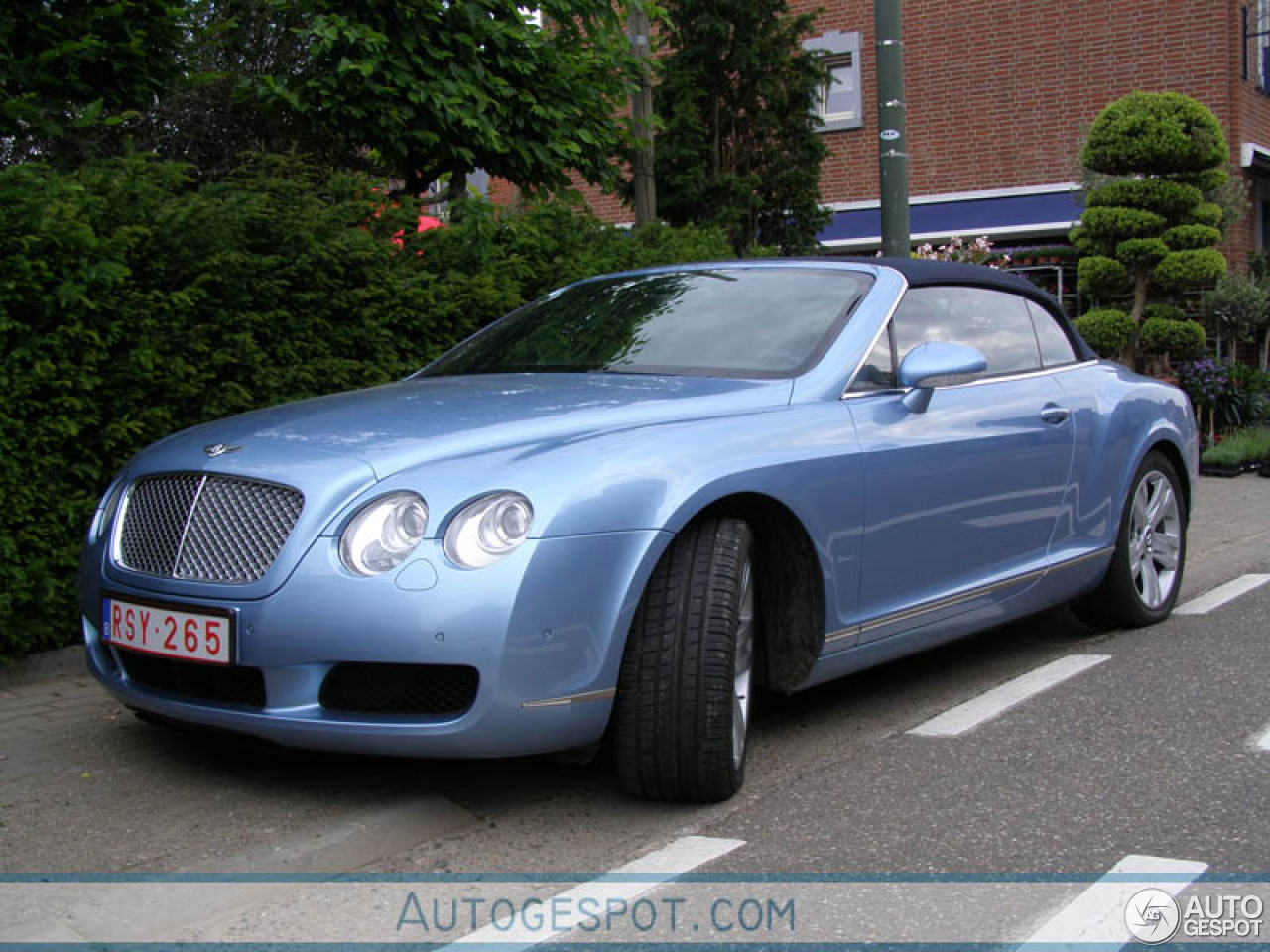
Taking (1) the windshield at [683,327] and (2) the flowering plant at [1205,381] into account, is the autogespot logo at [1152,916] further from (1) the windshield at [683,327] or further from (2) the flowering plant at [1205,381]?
(2) the flowering plant at [1205,381]

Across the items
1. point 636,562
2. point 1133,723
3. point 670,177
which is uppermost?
point 670,177

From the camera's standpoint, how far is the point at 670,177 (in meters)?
14.1

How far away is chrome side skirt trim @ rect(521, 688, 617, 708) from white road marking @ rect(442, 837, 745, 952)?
0.38 m

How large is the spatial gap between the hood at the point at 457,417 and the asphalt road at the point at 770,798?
853mm

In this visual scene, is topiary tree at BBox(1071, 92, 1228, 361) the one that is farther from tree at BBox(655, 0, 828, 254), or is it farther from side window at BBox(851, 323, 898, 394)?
side window at BBox(851, 323, 898, 394)

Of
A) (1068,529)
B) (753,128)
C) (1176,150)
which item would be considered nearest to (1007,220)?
(1176,150)

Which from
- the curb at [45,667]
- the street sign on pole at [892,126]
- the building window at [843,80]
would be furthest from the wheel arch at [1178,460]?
the building window at [843,80]

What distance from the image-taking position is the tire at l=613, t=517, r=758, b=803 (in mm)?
3574

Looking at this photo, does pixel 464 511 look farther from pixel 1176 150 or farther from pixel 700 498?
pixel 1176 150

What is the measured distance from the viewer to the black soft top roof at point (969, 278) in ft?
16.8

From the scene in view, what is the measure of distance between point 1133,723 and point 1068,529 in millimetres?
1032

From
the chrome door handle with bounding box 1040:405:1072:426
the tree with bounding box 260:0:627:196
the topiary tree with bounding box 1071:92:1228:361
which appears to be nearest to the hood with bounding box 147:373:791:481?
the chrome door handle with bounding box 1040:405:1072:426

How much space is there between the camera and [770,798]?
386cm

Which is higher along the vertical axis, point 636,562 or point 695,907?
point 636,562
